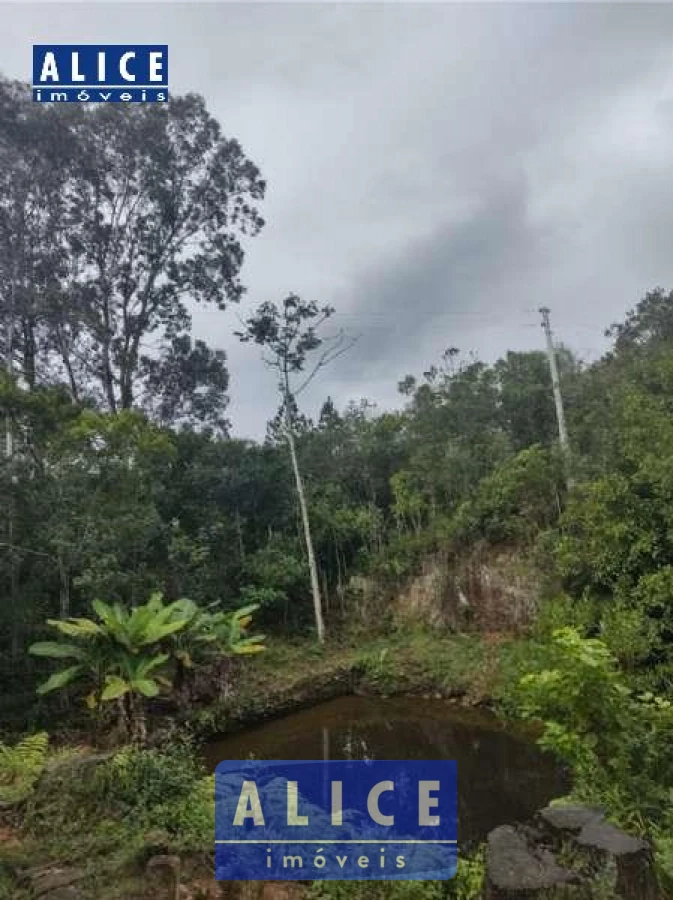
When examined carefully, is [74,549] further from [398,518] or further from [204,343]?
[204,343]

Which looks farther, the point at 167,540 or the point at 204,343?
the point at 204,343

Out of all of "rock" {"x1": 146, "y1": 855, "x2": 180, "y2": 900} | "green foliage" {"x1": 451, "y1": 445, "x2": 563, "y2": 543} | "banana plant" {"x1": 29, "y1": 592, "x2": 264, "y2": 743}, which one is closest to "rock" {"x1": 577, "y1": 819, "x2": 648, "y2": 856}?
"rock" {"x1": 146, "y1": 855, "x2": 180, "y2": 900}

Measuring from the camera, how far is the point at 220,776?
4801 mm

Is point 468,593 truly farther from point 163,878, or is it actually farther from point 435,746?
point 163,878

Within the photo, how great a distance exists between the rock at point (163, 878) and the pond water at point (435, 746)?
2.28m

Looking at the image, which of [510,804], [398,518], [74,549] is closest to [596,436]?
[398,518]

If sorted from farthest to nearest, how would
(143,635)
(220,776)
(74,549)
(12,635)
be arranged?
(74,549)
(12,635)
(143,635)
(220,776)

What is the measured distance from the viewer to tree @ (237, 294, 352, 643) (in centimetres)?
1170

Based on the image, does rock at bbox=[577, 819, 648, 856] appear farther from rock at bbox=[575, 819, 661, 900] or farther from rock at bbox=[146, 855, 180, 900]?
rock at bbox=[146, 855, 180, 900]

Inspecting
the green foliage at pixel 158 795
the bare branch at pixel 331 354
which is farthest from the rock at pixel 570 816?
the bare branch at pixel 331 354

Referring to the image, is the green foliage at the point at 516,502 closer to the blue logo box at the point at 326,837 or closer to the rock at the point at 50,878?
the blue logo box at the point at 326,837

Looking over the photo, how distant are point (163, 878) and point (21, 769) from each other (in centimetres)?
220

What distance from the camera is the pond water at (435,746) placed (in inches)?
209

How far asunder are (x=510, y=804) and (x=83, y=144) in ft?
51.5
